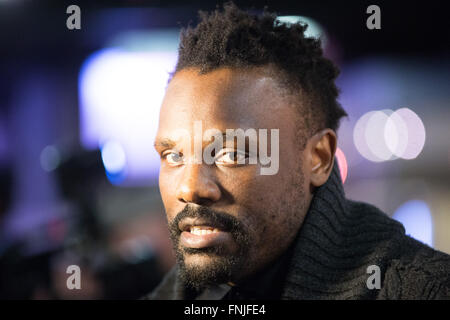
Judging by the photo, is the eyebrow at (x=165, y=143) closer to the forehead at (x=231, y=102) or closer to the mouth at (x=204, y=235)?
the forehead at (x=231, y=102)

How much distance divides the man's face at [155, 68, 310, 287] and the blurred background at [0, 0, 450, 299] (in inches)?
142

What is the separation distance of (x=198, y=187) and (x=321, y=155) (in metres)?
0.52

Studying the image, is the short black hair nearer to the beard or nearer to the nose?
the nose

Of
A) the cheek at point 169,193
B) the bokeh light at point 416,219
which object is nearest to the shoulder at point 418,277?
the cheek at point 169,193

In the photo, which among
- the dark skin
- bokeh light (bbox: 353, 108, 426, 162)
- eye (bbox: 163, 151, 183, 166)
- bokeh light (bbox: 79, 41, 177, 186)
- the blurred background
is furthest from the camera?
bokeh light (bbox: 353, 108, 426, 162)

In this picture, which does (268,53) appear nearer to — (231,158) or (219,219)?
(231,158)

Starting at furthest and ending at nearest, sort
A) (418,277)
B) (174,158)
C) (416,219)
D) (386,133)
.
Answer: (386,133) < (416,219) < (174,158) < (418,277)

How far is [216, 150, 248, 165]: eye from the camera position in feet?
5.46

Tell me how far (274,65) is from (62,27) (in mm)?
5784

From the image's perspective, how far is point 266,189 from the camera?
1676mm

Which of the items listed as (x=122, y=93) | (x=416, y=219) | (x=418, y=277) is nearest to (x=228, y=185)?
(x=418, y=277)

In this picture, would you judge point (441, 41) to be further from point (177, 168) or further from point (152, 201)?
point (177, 168)

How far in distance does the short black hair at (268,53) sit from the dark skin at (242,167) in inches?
1.9

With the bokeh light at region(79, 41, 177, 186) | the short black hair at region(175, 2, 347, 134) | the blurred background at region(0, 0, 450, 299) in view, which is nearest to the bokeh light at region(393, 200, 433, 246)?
the blurred background at region(0, 0, 450, 299)
